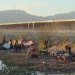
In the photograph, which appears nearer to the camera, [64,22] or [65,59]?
→ [65,59]

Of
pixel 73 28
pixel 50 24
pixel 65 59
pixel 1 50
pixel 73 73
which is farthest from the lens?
pixel 50 24

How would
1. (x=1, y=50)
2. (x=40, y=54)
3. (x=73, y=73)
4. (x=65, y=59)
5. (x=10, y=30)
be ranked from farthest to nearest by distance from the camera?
(x=10, y=30) < (x=1, y=50) < (x=40, y=54) < (x=65, y=59) < (x=73, y=73)

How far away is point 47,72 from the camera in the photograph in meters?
24.9

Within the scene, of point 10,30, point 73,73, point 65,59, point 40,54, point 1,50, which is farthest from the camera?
point 10,30

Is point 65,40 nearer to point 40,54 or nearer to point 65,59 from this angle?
point 40,54

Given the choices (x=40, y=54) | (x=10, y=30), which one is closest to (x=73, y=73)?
(x=40, y=54)

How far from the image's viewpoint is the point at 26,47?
137ft

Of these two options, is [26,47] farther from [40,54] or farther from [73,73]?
[73,73]

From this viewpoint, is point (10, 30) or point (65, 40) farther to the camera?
point (10, 30)

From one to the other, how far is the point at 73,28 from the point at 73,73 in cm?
3920

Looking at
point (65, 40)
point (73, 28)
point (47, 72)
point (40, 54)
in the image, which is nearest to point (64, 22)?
point (73, 28)

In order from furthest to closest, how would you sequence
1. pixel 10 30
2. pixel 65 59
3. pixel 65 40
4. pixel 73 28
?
pixel 10 30, pixel 73 28, pixel 65 40, pixel 65 59

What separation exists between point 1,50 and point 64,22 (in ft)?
90.5

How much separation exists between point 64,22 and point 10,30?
82.7ft
